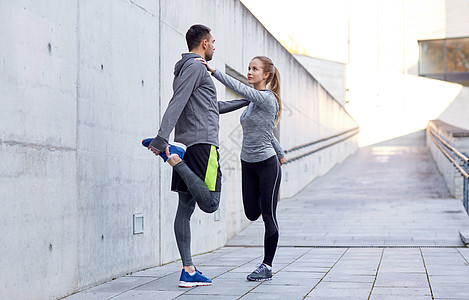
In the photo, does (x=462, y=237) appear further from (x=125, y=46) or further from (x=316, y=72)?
(x=316, y=72)

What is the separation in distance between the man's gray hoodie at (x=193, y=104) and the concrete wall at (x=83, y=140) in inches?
25.7

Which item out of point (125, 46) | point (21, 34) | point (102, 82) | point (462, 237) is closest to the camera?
point (21, 34)

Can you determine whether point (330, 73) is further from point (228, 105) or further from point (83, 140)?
point (83, 140)

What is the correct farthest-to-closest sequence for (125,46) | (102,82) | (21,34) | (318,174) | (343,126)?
(343,126) < (318,174) < (125,46) < (102,82) < (21,34)

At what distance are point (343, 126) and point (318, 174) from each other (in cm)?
678

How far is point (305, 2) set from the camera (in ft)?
110

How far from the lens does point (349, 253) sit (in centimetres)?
685

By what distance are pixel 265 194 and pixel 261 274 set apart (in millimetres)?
589

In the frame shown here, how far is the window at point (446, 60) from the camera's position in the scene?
3406 cm

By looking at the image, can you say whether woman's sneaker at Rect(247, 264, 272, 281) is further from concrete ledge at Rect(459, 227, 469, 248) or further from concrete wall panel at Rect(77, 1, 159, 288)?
concrete ledge at Rect(459, 227, 469, 248)

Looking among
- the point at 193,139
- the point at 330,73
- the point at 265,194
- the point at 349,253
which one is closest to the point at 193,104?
the point at 193,139

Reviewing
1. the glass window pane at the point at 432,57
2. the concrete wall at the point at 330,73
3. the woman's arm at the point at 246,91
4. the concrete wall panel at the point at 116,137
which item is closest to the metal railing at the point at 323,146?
the concrete wall at the point at 330,73

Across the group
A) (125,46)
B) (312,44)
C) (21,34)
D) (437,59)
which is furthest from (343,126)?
(21,34)

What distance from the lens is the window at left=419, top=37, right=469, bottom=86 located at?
1341 inches
